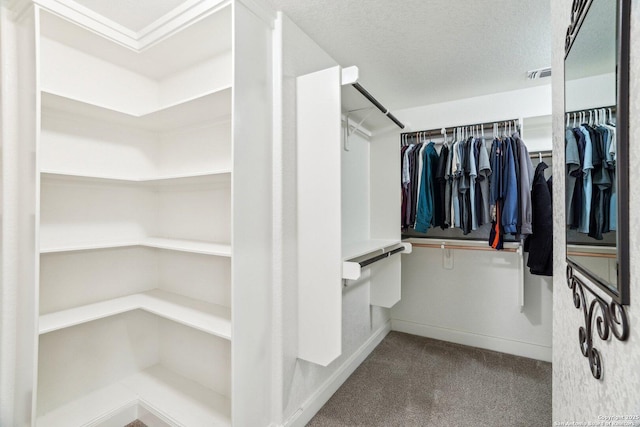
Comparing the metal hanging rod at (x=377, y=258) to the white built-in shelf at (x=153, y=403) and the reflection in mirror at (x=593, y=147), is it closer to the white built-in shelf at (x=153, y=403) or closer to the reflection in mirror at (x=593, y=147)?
the reflection in mirror at (x=593, y=147)

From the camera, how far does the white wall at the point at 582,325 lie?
504 millimetres

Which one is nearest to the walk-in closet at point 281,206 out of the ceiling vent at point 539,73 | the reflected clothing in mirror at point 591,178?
the reflected clothing in mirror at point 591,178

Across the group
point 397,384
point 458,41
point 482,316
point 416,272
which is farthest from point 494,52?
point 397,384

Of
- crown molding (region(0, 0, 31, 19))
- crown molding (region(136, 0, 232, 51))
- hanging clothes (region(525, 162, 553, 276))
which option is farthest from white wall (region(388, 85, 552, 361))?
crown molding (region(0, 0, 31, 19))

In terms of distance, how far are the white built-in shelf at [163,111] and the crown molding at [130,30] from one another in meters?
0.39

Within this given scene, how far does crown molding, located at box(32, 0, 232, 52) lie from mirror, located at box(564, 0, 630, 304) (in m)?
1.40

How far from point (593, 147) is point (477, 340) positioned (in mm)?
2725

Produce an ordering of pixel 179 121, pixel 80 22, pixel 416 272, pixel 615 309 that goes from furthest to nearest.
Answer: pixel 416 272
pixel 179 121
pixel 80 22
pixel 615 309

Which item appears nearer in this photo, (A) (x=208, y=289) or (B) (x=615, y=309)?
(B) (x=615, y=309)

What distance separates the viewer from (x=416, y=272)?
3.19 metres

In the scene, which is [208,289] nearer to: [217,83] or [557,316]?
[217,83]

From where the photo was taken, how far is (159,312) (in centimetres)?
175

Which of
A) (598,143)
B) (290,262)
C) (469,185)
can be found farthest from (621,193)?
(469,185)

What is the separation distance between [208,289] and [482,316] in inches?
97.8
